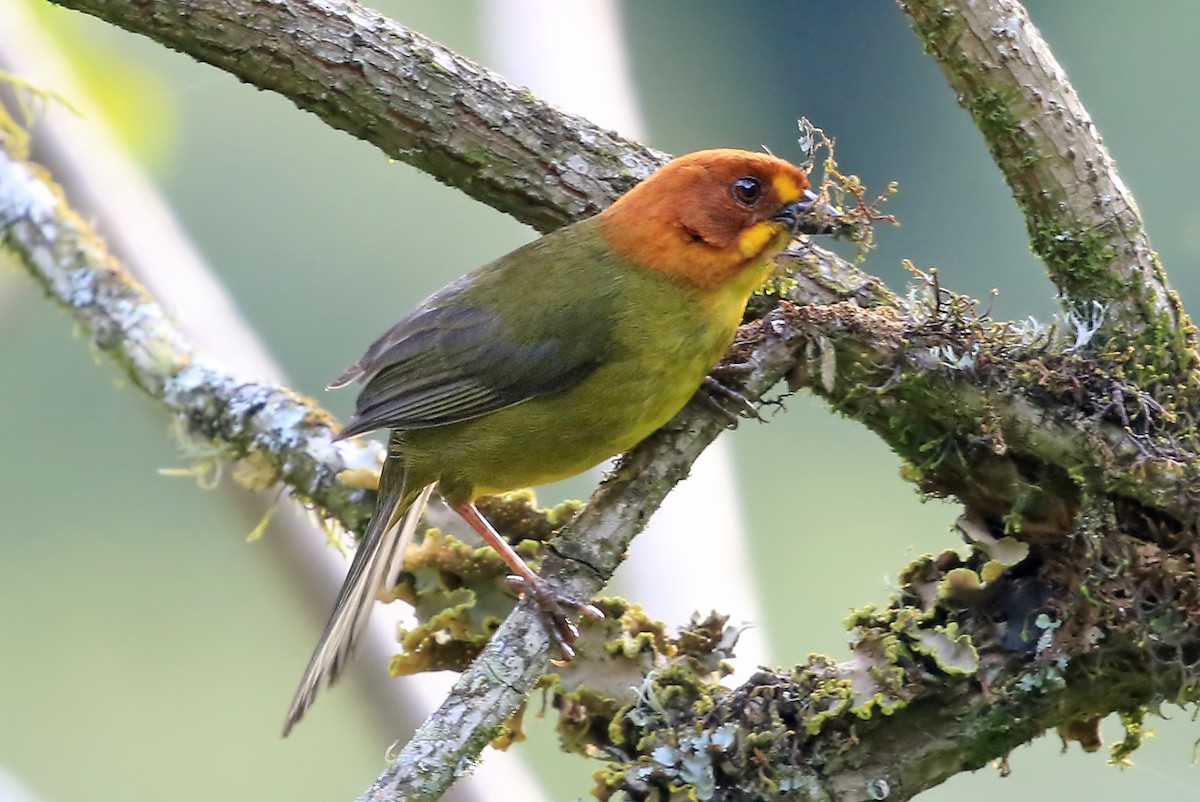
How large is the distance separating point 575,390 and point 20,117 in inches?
114

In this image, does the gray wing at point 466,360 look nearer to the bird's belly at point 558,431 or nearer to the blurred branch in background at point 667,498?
the bird's belly at point 558,431

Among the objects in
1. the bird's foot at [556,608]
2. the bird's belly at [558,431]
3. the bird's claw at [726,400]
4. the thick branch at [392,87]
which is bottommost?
the bird's foot at [556,608]

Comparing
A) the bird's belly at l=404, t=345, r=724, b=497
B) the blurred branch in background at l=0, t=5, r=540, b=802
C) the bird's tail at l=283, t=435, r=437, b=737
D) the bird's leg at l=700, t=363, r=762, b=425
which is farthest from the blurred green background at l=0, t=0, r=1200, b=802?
the bird's leg at l=700, t=363, r=762, b=425

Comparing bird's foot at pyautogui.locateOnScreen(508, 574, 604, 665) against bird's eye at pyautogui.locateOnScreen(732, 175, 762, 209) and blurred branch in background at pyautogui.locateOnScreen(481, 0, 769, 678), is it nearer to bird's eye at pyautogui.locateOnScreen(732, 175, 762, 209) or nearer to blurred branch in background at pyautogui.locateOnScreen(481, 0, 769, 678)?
bird's eye at pyautogui.locateOnScreen(732, 175, 762, 209)

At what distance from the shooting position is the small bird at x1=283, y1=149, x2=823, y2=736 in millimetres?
2506

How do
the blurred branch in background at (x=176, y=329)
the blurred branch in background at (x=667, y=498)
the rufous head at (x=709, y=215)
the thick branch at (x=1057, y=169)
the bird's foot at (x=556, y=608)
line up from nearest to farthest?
1. the bird's foot at (x=556, y=608)
2. the thick branch at (x=1057, y=169)
3. the rufous head at (x=709, y=215)
4. the blurred branch in background at (x=176, y=329)
5. the blurred branch in background at (x=667, y=498)

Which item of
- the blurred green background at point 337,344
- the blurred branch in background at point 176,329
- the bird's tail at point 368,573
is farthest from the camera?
the blurred green background at point 337,344

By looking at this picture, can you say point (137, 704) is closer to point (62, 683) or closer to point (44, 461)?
point (62, 683)

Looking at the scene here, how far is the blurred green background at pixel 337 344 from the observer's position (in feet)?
13.6

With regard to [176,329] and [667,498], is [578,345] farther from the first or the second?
[176,329]

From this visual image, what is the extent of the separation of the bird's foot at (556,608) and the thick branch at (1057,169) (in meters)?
1.14

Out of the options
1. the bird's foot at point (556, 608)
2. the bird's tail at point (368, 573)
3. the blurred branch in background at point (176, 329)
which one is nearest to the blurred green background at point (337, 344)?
the blurred branch in background at point (176, 329)

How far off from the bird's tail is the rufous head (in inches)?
29.9

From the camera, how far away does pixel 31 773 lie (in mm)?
5785
